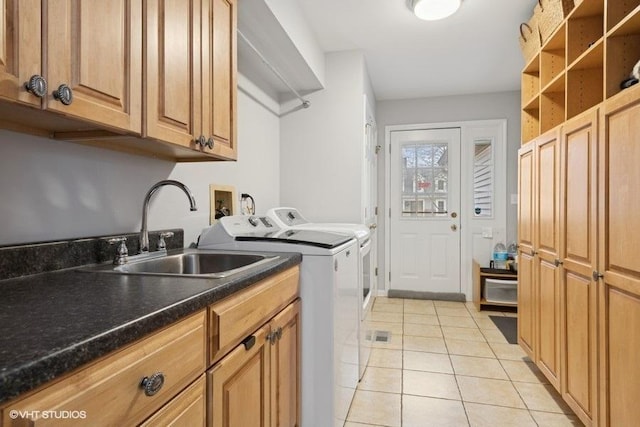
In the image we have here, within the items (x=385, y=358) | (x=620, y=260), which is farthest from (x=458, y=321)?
(x=620, y=260)

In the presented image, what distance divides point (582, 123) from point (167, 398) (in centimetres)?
190

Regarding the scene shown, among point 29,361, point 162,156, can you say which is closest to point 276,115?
point 162,156

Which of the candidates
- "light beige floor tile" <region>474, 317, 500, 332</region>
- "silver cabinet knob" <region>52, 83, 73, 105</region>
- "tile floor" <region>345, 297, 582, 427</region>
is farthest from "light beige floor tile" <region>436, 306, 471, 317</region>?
"silver cabinet knob" <region>52, 83, 73, 105</region>

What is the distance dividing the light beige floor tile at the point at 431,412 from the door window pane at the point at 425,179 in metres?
2.58

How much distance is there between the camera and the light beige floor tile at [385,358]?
8.07 feet

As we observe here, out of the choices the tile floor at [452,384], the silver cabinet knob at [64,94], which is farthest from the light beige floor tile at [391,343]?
the silver cabinet knob at [64,94]

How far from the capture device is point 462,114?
418 cm

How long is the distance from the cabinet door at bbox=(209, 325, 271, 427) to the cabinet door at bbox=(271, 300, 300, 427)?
0.07 metres

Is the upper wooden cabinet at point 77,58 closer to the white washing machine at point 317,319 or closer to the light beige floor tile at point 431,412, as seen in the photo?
the white washing machine at point 317,319

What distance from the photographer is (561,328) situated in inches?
73.0

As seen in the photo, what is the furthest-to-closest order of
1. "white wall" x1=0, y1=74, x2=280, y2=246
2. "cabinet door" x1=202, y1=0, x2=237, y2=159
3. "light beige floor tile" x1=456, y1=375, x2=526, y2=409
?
"light beige floor tile" x1=456, y1=375, x2=526, y2=409
"cabinet door" x1=202, y1=0, x2=237, y2=159
"white wall" x1=0, y1=74, x2=280, y2=246

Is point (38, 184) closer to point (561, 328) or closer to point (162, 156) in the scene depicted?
point (162, 156)

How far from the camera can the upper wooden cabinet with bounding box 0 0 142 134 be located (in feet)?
2.31

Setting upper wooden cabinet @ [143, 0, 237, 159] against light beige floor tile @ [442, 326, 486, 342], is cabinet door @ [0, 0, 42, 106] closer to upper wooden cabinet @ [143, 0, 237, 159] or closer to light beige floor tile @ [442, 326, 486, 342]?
upper wooden cabinet @ [143, 0, 237, 159]
